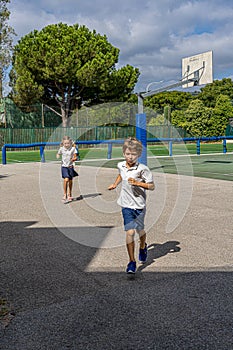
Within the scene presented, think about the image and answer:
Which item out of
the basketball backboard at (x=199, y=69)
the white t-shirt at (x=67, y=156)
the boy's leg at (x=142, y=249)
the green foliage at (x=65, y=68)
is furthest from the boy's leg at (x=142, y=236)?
the green foliage at (x=65, y=68)

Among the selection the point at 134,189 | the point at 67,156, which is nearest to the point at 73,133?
the point at 67,156

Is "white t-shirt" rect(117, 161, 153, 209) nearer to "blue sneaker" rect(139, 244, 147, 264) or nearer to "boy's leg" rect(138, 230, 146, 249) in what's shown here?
"boy's leg" rect(138, 230, 146, 249)

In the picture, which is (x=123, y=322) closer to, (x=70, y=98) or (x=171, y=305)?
(x=171, y=305)

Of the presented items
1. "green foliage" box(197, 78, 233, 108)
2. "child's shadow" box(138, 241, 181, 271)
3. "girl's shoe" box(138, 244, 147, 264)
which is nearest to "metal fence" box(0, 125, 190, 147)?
"green foliage" box(197, 78, 233, 108)

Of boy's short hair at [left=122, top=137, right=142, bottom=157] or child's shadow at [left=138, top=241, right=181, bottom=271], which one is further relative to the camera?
child's shadow at [left=138, top=241, right=181, bottom=271]

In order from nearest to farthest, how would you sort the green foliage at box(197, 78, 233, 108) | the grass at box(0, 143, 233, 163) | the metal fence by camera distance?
the grass at box(0, 143, 233, 163) < the metal fence < the green foliage at box(197, 78, 233, 108)

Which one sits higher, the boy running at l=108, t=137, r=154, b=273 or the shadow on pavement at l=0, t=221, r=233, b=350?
the boy running at l=108, t=137, r=154, b=273

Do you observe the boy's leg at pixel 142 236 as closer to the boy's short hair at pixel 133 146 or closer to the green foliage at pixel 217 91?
the boy's short hair at pixel 133 146

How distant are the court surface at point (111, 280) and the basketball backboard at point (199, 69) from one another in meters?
10.9

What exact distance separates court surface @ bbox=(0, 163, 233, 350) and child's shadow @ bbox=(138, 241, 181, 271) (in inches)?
0.5

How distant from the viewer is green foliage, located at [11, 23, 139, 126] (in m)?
41.2

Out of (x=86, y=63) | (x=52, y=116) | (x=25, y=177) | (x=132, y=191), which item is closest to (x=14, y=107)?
(x=52, y=116)

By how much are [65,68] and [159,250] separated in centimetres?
3702

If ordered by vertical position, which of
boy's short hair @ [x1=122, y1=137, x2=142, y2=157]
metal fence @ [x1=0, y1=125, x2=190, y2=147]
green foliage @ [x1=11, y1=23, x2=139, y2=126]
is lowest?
boy's short hair @ [x1=122, y1=137, x2=142, y2=157]
